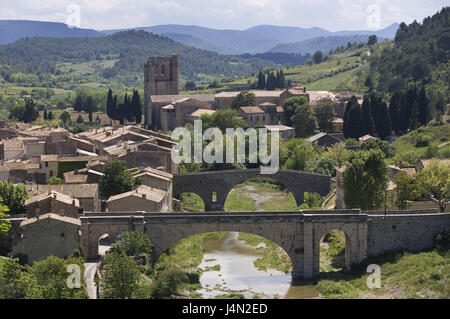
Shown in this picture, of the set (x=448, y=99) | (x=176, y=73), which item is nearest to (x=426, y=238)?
(x=448, y=99)

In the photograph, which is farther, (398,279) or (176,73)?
(176,73)

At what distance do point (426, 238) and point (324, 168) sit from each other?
1004 inches

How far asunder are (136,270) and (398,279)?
13993 mm

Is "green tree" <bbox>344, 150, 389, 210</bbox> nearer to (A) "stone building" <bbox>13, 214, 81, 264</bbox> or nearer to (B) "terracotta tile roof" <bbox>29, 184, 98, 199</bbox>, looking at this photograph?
(B) "terracotta tile roof" <bbox>29, 184, 98, 199</bbox>

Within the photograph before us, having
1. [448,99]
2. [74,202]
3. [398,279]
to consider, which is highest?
[448,99]

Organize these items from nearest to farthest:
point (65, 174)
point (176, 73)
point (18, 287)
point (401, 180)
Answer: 1. point (18, 287)
2. point (401, 180)
3. point (65, 174)
4. point (176, 73)

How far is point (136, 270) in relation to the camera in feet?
121

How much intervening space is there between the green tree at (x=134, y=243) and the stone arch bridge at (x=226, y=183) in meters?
18.0

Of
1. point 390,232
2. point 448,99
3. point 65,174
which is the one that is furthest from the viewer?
point 448,99

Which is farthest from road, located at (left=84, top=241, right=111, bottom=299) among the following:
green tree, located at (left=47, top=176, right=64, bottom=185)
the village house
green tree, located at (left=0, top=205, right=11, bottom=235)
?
the village house

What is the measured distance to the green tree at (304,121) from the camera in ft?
291

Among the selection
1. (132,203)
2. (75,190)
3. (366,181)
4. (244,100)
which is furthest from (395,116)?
(75,190)

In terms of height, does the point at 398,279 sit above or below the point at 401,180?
below

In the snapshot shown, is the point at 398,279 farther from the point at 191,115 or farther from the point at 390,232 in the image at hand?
the point at 191,115
